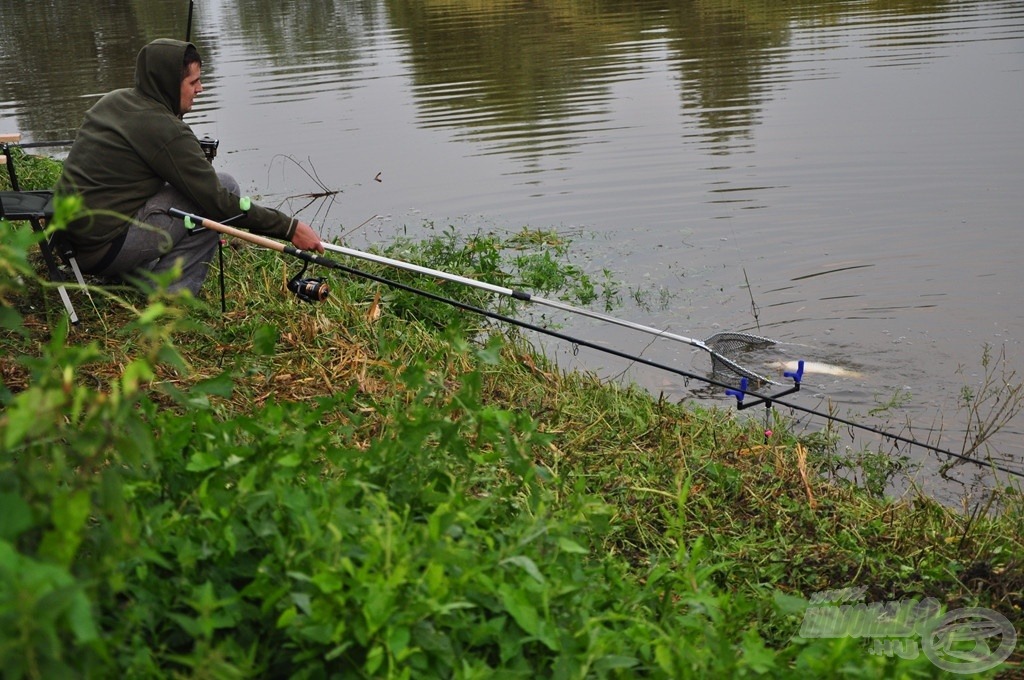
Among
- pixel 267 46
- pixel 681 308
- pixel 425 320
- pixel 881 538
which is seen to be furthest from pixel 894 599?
pixel 267 46

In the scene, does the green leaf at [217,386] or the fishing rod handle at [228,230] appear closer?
the green leaf at [217,386]

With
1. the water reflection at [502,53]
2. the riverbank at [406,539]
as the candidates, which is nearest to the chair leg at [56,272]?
the riverbank at [406,539]

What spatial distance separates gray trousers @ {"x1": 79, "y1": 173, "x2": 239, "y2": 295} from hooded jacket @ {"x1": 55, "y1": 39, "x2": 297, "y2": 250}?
0.08 metres

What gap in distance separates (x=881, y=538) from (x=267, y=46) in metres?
19.8

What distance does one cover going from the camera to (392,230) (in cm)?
1016

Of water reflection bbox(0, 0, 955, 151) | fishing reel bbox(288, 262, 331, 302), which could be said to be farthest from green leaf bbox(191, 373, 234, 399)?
water reflection bbox(0, 0, 955, 151)

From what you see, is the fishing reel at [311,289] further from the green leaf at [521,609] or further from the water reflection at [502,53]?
the water reflection at [502,53]

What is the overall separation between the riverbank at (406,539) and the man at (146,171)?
637 millimetres

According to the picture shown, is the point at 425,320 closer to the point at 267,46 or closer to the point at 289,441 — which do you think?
the point at 289,441

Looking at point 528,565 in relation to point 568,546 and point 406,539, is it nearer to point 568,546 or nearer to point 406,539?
point 568,546

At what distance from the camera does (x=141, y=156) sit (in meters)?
5.68

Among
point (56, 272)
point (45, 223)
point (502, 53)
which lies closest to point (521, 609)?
point (56, 272)

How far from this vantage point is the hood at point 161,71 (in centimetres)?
565

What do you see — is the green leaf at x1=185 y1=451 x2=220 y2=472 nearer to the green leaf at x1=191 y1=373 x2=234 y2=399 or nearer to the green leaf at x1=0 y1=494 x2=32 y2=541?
the green leaf at x1=191 y1=373 x2=234 y2=399
